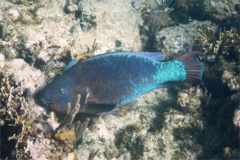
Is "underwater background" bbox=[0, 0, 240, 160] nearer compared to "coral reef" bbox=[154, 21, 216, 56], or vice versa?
"underwater background" bbox=[0, 0, 240, 160]

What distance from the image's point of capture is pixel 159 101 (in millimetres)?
5340

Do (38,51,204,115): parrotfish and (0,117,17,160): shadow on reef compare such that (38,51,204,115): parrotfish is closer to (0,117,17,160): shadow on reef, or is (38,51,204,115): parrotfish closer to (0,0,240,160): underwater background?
(0,0,240,160): underwater background

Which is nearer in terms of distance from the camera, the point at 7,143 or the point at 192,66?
the point at 7,143

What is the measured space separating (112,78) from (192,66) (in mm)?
1318

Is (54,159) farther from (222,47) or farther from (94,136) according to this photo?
(222,47)

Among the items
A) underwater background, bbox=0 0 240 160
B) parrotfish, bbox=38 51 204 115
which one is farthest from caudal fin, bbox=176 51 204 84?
underwater background, bbox=0 0 240 160

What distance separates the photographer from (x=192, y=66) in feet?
12.5

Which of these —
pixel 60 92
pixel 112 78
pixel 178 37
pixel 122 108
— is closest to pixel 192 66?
pixel 112 78

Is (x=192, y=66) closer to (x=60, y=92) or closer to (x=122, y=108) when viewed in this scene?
(x=122, y=108)

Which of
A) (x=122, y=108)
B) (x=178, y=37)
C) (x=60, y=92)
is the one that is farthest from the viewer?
(x=178, y=37)

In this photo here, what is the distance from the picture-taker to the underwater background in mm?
3322

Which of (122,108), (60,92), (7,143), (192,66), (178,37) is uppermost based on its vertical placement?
(192,66)

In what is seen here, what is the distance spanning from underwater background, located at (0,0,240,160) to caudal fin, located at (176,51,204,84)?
939 millimetres

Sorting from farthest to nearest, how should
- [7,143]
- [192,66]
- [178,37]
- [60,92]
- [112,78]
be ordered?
[178,37] < [192,66] < [112,78] < [60,92] < [7,143]
